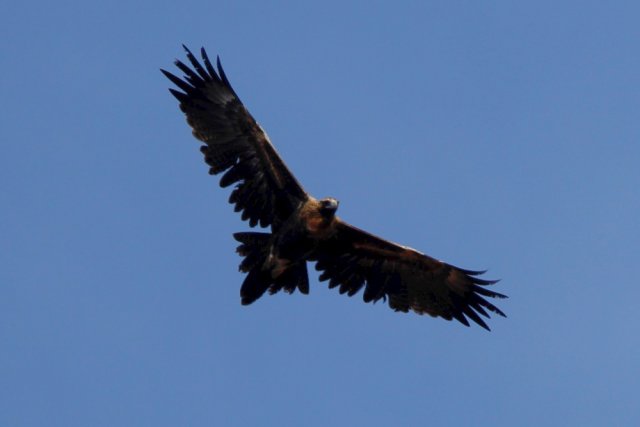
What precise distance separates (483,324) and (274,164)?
14.0 ft

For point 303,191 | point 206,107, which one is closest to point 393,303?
point 303,191

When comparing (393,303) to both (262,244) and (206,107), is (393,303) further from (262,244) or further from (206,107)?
(206,107)

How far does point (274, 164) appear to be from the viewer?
69.6ft

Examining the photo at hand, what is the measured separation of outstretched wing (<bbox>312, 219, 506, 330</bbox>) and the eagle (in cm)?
2

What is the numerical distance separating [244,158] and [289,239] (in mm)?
1451

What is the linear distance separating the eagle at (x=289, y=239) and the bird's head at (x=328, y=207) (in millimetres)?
14

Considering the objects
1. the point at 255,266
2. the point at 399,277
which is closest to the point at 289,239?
the point at 255,266

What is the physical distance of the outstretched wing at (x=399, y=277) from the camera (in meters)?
21.8

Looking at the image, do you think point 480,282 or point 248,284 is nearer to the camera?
point 248,284

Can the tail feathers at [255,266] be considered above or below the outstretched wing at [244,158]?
below

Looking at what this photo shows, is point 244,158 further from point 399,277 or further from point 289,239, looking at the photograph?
point 399,277

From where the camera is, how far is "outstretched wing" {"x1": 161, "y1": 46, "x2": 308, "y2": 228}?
2122cm

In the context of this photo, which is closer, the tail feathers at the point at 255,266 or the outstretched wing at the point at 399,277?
the tail feathers at the point at 255,266

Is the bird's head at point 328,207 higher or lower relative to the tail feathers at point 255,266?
higher
